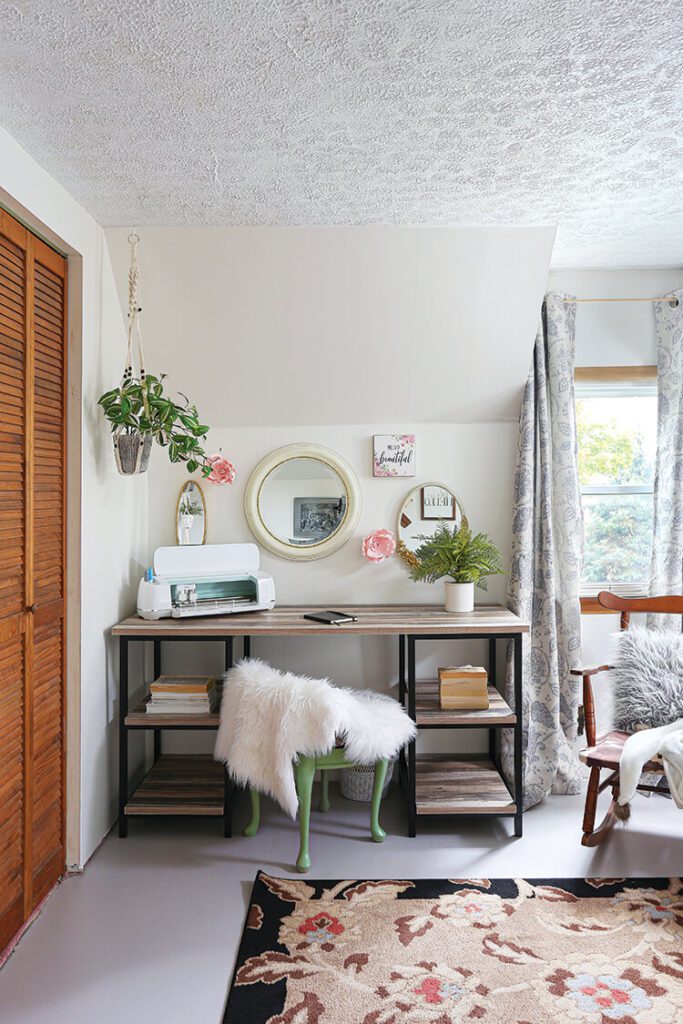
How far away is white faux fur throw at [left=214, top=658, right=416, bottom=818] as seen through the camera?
8.53ft

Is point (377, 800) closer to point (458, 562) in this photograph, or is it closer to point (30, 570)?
point (458, 562)

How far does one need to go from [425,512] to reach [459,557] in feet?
1.26

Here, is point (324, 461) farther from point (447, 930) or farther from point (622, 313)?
point (447, 930)

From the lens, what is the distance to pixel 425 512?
347cm

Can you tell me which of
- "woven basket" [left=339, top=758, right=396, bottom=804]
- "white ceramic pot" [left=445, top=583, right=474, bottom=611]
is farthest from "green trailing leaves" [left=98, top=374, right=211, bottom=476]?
"woven basket" [left=339, top=758, right=396, bottom=804]

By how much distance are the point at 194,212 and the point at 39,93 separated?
0.89 meters

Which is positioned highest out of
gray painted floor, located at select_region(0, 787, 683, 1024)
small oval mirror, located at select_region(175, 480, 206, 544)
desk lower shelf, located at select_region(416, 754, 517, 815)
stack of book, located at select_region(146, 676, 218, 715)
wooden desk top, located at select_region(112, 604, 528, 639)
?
small oval mirror, located at select_region(175, 480, 206, 544)

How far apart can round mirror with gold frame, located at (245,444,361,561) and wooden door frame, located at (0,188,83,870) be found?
0.92m

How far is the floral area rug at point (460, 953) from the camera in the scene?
193 cm

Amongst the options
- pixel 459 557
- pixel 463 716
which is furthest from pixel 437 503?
pixel 463 716

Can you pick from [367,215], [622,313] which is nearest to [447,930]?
[367,215]

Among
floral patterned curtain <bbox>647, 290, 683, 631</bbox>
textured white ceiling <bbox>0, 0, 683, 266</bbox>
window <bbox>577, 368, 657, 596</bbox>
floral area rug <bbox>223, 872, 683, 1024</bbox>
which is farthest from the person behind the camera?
window <bbox>577, 368, 657, 596</bbox>

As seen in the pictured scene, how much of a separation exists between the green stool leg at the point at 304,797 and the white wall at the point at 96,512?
764mm

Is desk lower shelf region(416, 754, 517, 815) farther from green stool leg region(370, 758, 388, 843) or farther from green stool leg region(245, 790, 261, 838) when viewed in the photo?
green stool leg region(245, 790, 261, 838)
